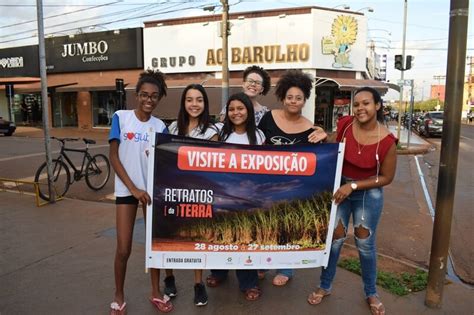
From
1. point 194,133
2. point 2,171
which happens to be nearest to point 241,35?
point 2,171

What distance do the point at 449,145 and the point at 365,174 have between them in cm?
76

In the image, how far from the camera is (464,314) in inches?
134

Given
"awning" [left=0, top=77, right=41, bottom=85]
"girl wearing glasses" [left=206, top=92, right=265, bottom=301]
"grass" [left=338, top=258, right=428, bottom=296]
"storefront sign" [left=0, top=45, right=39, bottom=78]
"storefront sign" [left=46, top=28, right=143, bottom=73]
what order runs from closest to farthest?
"girl wearing glasses" [left=206, top=92, right=265, bottom=301], "grass" [left=338, top=258, right=428, bottom=296], "storefront sign" [left=46, top=28, right=143, bottom=73], "awning" [left=0, top=77, right=41, bottom=85], "storefront sign" [left=0, top=45, right=39, bottom=78]

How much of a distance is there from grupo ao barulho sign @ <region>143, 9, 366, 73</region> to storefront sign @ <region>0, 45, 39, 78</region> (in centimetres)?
1056

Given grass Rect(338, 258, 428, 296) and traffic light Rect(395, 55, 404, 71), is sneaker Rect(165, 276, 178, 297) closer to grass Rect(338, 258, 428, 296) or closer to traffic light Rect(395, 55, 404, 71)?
grass Rect(338, 258, 428, 296)

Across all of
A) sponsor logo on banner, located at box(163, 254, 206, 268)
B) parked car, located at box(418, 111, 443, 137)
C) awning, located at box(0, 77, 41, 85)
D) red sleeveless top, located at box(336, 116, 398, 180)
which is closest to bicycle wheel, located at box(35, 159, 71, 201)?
sponsor logo on banner, located at box(163, 254, 206, 268)

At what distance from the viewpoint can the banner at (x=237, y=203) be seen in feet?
10.3

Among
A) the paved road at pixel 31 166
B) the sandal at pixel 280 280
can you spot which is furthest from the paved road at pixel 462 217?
the paved road at pixel 31 166

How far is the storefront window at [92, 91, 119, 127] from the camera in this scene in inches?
1093

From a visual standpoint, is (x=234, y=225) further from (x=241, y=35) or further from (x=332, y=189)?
(x=241, y=35)

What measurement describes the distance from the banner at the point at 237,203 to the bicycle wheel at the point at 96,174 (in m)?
5.62

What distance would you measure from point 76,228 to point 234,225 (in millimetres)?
3141

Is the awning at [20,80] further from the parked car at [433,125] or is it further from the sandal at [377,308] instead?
the sandal at [377,308]

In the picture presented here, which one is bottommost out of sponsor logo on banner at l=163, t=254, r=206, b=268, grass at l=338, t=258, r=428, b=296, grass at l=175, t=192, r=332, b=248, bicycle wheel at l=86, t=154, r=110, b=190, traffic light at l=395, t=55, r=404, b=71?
grass at l=338, t=258, r=428, b=296
